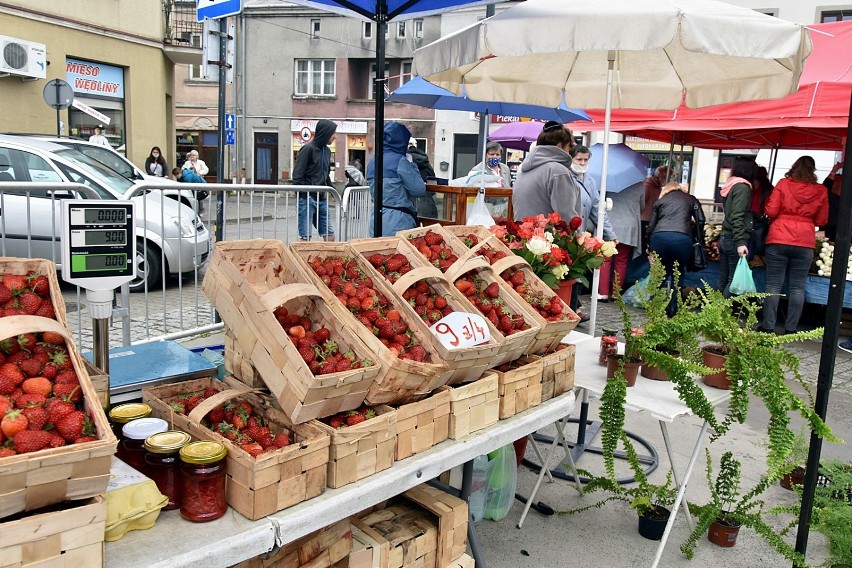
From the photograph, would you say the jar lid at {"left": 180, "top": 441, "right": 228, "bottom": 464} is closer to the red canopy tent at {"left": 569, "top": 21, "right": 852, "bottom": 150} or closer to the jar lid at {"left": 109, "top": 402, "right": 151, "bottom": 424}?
the jar lid at {"left": 109, "top": 402, "right": 151, "bottom": 424}

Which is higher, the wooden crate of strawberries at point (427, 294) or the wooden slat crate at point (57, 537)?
the wooden crate of strawberries at point (427, 294)

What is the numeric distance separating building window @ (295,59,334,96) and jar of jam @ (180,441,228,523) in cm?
3478

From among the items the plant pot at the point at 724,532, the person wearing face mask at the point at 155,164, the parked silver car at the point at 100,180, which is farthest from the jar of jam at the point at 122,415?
the person wearing face mask at the point at 155,164

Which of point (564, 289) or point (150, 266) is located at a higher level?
point (564, 289)

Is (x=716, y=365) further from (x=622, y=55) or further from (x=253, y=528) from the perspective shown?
(x=622, y=55)

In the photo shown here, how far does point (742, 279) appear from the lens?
8.09 meters

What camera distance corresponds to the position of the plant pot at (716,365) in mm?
3359

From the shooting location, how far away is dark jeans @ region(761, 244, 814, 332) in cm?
765

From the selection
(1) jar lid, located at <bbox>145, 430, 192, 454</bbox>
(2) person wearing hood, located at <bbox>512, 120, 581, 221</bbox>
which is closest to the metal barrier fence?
(2) person wearing hood, located at <bbox>512, 120, 581, 221</bbox>

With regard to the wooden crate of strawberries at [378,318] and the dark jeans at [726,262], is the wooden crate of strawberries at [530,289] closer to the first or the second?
the wooden crate of strawberries at [378,318]

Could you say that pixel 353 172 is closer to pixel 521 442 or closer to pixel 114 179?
pixel 114 179

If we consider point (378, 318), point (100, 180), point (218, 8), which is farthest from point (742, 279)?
point (100, 180)

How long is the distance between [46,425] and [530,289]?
7.63ft

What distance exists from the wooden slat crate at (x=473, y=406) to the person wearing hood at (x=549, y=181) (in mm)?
3230
